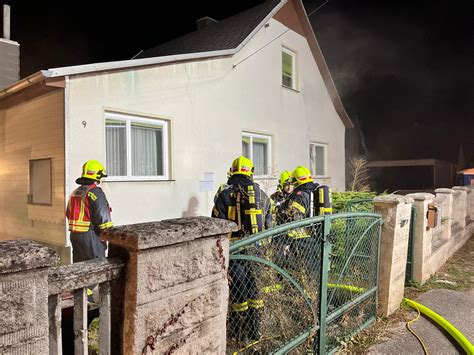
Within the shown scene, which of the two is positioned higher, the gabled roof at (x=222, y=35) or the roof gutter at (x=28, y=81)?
the gabled roof at (x=222, y=35)

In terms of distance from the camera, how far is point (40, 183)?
5.93 m

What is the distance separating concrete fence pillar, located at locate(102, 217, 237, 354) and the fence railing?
0.27ft

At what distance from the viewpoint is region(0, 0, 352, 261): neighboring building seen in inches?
212

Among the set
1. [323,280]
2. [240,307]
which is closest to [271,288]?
[240,307]

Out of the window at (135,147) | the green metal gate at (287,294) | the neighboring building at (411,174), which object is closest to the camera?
the green metal gate at (287,294)

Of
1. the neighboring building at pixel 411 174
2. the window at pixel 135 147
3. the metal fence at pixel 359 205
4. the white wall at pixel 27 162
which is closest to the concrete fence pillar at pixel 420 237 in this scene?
the metal fence at pixel 359 205

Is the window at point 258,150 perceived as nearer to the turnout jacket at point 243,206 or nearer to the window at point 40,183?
the window at point 40,183

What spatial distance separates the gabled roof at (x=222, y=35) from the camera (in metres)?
8.75

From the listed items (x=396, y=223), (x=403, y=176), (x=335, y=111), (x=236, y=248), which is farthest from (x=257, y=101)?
(x=403, y=176)

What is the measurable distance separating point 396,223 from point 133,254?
11.8 feet

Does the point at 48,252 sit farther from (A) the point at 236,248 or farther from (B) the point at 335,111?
(B) the point at 335,111

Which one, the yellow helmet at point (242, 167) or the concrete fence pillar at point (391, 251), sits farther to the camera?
the concrete fence pillar at point (391, 251)

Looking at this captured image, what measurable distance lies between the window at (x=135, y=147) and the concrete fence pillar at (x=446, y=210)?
18.1 ft

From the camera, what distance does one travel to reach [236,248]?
2504 mm
